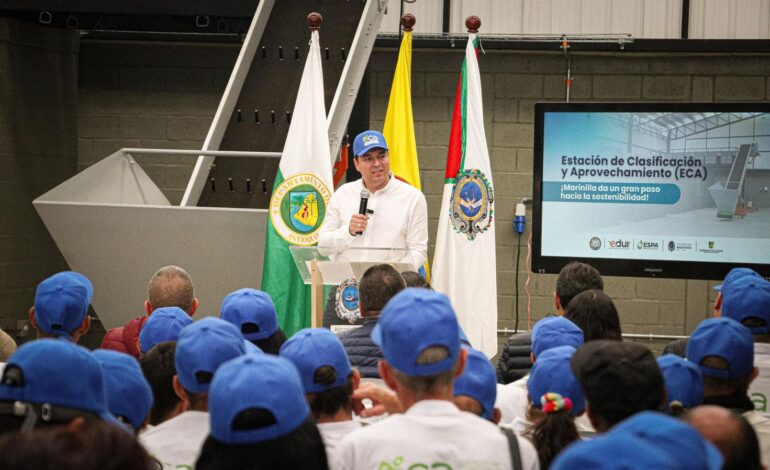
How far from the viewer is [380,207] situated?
205 inches

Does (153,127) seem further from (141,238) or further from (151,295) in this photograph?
(151,295)

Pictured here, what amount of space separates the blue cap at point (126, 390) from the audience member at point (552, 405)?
3.13 feet

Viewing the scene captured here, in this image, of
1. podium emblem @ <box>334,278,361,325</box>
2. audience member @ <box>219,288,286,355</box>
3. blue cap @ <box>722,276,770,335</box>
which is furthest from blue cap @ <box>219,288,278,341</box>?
blue cap @ <box>722,276,770,335</box>

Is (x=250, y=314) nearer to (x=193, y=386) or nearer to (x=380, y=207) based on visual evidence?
(x=193, y=386)

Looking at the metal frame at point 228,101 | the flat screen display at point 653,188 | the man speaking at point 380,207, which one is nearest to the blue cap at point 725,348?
the man speaking at point 380,207

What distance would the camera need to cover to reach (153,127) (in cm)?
830

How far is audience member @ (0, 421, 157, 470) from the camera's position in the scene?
134cm

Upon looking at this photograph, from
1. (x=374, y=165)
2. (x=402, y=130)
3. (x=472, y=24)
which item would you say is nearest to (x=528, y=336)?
(x=374, y=165)

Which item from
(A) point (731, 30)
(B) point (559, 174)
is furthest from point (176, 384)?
(A) point (731, 30)

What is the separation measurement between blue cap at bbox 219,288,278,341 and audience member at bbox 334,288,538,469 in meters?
1.27

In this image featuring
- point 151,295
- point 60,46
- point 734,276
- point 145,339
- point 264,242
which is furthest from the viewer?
point 60,46

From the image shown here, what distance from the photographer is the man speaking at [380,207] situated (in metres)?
5.16

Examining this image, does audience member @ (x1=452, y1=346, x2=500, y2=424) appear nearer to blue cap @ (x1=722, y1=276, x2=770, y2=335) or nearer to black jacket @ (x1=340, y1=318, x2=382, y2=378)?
black jacket @ (x1=340, y1=318, x2=382, y2=378)

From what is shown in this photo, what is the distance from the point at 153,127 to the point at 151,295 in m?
4.52
